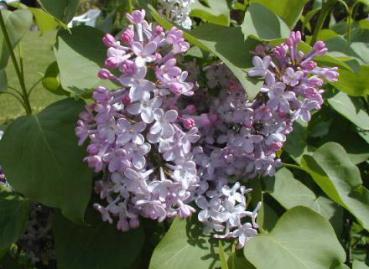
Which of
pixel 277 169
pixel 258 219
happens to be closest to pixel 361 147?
pixel 277 169

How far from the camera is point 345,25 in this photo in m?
1.86

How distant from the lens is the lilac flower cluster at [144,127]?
1028mm

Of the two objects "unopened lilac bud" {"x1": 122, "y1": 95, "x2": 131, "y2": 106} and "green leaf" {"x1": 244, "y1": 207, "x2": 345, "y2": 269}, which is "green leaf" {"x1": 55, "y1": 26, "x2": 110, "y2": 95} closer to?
"unopened lilac bud" {"x1": 122, "y1": 95, "x2": 131, "y2": 106}

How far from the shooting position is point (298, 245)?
1220 mm

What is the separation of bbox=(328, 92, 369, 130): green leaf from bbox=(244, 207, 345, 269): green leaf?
0.30 meters

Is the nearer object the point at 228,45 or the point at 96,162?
the point at 96,162

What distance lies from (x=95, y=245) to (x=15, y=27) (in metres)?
0.49

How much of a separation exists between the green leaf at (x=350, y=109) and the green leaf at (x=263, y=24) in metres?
0.32

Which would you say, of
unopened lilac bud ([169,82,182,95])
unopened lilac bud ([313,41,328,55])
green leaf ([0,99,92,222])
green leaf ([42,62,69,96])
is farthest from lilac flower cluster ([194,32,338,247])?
green leaf ([42,62,69,96])

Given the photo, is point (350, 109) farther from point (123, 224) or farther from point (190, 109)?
point (123, 224)

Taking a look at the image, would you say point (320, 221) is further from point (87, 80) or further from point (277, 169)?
point (87, 80)

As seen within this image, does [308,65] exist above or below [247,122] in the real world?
above

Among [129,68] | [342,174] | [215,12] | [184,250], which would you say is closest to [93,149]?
[129,68]

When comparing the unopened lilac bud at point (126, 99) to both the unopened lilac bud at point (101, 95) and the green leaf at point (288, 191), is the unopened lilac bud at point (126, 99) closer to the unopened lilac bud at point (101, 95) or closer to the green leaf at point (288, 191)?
the unopened lilac bud at point (101, 95)
